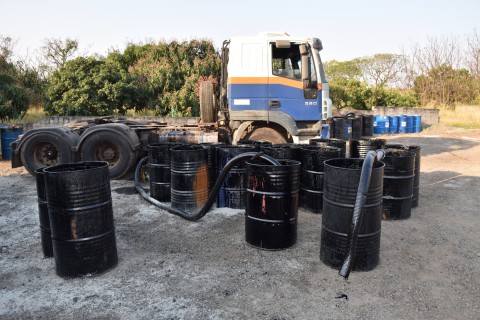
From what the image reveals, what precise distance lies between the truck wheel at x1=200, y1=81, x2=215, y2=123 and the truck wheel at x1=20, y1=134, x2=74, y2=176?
131 inches

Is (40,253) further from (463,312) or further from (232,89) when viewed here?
(232,89)

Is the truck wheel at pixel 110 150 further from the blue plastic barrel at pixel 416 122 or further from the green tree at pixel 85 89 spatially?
the blue plastic barrel at pixel 416 122

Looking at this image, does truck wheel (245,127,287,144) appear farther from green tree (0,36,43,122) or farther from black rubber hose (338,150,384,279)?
green tree (0,36,43,122)

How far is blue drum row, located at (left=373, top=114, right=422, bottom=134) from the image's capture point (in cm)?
1886

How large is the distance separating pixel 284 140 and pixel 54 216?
18.3 feet

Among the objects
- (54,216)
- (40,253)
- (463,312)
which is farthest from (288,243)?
(40,253)

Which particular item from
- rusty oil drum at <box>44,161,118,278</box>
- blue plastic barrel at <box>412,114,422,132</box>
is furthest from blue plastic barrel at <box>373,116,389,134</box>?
rusty oil drum at <box>44,161,118,278</box>

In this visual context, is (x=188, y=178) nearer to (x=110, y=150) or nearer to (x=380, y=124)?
(x=110, y=150)

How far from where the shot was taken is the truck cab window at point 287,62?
790 cm

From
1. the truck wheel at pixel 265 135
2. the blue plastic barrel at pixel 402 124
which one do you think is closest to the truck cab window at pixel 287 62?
the truck wheel at pixel 265 135

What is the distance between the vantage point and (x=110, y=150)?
27.3 feet

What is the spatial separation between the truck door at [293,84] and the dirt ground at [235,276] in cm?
310

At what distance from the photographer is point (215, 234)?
15.8 ft

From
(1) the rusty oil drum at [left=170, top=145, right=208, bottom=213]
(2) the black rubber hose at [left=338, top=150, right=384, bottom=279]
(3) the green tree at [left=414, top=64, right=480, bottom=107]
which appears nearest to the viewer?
(2) the black rubber hose at [left=338, top=150, right=384, bottom=279]
